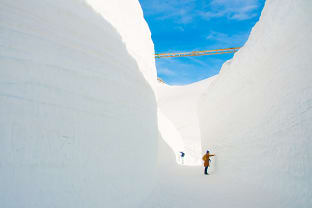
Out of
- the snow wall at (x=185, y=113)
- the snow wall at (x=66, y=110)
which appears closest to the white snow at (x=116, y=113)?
the snow wall at (x=66, y=110)

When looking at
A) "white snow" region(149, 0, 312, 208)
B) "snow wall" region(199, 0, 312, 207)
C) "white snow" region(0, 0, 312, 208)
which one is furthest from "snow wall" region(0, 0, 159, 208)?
"snow wall" region(199, 0, 312, 207)

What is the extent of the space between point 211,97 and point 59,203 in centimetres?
859

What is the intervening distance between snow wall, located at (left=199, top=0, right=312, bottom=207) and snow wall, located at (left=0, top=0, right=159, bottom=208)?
283 cm

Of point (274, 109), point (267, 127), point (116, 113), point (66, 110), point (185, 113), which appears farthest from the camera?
point (185, 113)

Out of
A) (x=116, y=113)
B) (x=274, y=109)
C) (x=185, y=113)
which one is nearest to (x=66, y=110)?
(x=116, y=113)

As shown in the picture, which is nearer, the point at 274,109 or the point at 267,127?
the point at 274,109

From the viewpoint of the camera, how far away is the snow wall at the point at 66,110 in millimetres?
2635

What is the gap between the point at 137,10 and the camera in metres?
6.80

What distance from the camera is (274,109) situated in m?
5.00

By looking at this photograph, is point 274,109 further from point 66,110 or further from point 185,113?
point 185,113

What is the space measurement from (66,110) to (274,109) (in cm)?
430

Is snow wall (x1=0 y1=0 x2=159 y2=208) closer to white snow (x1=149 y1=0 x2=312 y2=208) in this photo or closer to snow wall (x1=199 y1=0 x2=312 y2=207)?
white snow (x1=149 y1=0 x2=312 y2=208)

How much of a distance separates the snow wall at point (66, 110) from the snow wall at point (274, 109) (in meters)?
2.83

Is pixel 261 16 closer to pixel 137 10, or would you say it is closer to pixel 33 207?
pixel 137 10
